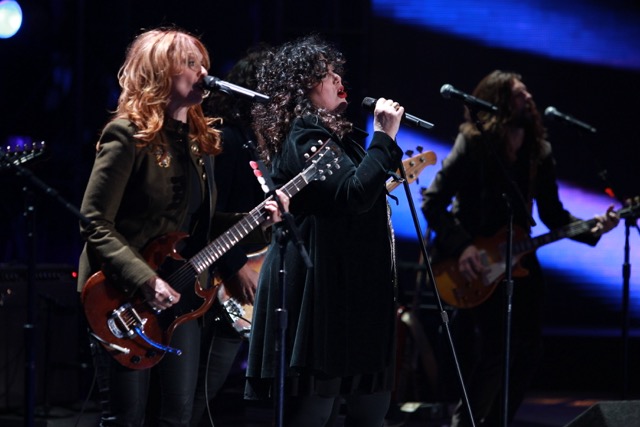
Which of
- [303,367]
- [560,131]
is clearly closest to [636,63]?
[560,131]

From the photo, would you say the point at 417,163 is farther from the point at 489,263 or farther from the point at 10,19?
the point at 10,19

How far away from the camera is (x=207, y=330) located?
16.5 feet

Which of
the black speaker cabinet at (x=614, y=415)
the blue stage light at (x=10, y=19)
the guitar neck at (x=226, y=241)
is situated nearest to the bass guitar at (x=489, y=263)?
the black speaker cabinet at (x=614, y=415)

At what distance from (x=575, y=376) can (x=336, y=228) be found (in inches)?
188

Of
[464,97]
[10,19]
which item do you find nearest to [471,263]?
[464,97]

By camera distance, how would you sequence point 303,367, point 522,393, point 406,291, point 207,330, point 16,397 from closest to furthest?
point 303,367, point 207,330, point 522,393, point 16,397, point 406,291

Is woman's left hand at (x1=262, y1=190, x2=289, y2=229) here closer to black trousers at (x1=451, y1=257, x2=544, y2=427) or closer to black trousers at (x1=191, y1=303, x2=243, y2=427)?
black trousers at (x1=191, y1=303, x2=243, y2=427)

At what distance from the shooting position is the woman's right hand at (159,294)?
3.99 metres

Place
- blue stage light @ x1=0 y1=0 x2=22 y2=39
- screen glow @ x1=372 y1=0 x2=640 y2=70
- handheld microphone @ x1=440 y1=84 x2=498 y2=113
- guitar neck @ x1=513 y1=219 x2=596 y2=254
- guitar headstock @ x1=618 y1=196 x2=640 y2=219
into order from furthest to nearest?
1. screen glow @ x1=372 y1=0 x2=640 y2=70
2. blue stage light @ x1=0 y1=0 x2=22 y2=39
3. guitar headstock @ x1=618 y1=196 x2=640 y2=219
4. guitar neck @ x1=513 y1=219 x2=596 y2=254
5. handheld microphone @ x1=440 y1=84 x2=498 y2=113

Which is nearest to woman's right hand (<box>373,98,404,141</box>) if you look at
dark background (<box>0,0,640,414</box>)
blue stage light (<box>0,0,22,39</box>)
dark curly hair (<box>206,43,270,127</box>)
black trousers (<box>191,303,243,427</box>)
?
dark curly hair (<box>206,43,270,127</box>)

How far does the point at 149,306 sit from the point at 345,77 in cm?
414

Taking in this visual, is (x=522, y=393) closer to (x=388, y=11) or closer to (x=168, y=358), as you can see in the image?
(x=168, y=358)

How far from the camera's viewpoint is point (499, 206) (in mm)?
6086

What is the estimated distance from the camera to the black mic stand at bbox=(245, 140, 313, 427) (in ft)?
12.0
